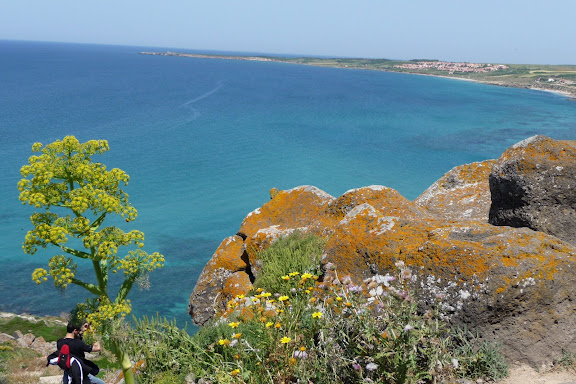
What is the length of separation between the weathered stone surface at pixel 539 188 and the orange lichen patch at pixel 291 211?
4.35 metres

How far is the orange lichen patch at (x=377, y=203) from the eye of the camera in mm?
9586

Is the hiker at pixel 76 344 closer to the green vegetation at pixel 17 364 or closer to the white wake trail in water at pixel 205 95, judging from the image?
the green vegetation at pixel 17 364

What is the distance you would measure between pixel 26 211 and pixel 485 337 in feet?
144

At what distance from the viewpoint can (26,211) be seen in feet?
132

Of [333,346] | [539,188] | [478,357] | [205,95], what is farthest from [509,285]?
[205,95]

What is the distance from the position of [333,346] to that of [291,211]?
6954 millimetres

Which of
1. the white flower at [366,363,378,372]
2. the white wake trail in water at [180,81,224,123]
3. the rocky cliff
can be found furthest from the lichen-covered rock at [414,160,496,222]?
the white wake trail in water at [180,81,224,123]

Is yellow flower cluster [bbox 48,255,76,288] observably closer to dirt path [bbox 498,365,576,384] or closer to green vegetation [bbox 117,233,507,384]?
green vegetation [bbox 117,233,507,384]

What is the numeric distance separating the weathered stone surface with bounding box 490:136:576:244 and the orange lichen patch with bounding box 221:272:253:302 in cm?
536

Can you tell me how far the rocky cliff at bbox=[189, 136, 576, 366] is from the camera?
17.6ft

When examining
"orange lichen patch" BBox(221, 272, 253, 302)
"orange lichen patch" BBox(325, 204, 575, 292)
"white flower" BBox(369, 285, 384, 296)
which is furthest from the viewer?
"orange lichen patch" BBox(221, 272, 253, 302)

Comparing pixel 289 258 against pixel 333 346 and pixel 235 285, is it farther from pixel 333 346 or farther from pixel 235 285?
pixel 333 346

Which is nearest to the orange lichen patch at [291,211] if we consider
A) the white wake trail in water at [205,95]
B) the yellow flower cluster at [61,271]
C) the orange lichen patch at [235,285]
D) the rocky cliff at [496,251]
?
the rocky cliff at [496,251]

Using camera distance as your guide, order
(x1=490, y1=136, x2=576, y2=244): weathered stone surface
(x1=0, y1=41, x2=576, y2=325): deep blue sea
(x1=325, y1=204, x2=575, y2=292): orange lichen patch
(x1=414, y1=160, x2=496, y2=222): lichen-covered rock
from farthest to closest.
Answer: (x1=0, y1=41, x2=576, y2=325): deep blue sea → (x1=414, y1=160, x2=496, y2=222): lichen-covered rock → (x1=490, y1=136, x2=576, y2=244): weathered stone surface → (x1=325, y1=204, x2=575, y2=292): orange lichen patch
